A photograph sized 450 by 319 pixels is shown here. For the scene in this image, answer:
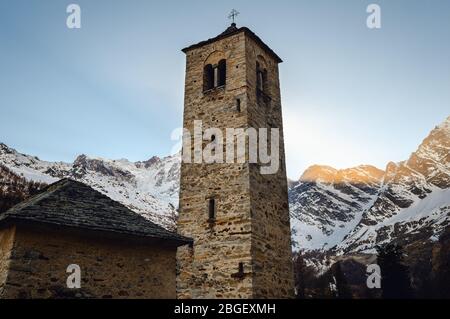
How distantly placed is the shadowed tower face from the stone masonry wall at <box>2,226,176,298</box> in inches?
86.5

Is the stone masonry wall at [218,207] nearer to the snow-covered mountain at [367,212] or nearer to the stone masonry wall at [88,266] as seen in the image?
the stone masonry wall at [88,266]

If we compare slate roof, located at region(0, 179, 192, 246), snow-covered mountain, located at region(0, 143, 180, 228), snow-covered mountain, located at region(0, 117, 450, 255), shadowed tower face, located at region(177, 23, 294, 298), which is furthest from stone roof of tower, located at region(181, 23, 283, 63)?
snow-covered mountain, located at region(0, 117, 450, 255)

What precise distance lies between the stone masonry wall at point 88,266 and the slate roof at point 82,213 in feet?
0.84

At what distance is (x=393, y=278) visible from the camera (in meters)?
37.2

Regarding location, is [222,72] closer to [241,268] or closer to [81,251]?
[241,268]

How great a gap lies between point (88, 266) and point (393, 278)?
34758mm

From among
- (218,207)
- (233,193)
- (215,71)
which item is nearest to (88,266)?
(218,207)

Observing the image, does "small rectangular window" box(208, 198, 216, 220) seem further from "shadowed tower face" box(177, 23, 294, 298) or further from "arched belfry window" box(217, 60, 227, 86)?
"arched belfry window" box(217, 60, 227, 86)

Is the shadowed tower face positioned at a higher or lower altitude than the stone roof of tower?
lower

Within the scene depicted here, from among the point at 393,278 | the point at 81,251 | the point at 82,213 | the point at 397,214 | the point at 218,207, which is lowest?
the point at 393,278

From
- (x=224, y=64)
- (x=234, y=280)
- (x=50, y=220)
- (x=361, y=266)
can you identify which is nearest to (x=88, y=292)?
(x=50, y=220)

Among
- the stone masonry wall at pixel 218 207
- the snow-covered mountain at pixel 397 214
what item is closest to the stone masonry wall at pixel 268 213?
the stone masonry wall at pixel 218 207

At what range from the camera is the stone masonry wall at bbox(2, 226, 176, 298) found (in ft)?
24.8
